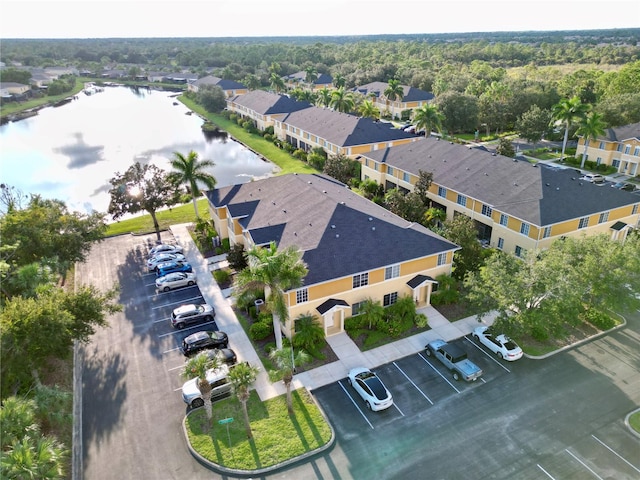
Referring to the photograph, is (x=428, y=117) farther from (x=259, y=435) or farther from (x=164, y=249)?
(x=259, y=435)

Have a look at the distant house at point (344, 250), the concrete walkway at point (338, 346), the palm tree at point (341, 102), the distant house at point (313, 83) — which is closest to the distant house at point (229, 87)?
the distant house at point (313, 83)

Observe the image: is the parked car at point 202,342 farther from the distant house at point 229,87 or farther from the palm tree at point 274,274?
the distant house at point 229,87

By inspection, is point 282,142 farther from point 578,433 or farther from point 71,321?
point 578,433

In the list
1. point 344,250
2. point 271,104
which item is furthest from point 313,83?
point 344,250

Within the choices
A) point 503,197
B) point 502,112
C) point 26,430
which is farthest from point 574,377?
point 502,112

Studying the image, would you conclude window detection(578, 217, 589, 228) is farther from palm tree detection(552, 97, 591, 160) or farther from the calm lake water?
the calm lake water
